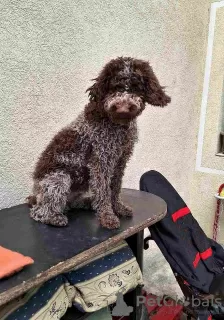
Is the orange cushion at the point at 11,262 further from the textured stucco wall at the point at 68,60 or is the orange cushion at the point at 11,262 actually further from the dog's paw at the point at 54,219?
the textured stucco wall at the point at 68,60

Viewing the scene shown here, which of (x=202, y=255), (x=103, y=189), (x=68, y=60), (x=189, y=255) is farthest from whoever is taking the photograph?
(x=202, y=255)

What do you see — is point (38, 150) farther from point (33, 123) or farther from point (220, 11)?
point (220, 11)

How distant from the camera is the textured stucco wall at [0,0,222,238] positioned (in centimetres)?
91

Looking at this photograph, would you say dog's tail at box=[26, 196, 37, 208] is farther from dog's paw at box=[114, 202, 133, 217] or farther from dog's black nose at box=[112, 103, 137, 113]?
dog's black nose at box=[112, 103, 137, 113]

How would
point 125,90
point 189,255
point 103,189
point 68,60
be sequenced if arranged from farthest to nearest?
point 189,255
point 68,60
point 103,189
point 125,90

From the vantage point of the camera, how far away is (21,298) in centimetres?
64

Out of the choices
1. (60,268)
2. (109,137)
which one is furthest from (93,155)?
(60,268)

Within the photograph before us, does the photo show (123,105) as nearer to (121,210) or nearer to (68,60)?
(121,210)

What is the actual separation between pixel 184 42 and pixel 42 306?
5.44 ft

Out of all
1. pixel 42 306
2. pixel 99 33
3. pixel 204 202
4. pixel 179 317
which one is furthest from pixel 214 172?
pixel 42 306

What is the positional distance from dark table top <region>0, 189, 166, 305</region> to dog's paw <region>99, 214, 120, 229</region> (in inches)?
0.6

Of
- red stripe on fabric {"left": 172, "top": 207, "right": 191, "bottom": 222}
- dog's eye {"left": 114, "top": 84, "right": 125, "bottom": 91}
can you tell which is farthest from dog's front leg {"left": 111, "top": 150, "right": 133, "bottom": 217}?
red stripe on fabric {"left": 172, "top": 207, "right": 191, "bottom": 222}

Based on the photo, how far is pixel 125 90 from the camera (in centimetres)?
66

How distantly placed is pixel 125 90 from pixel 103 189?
0.27 metres
